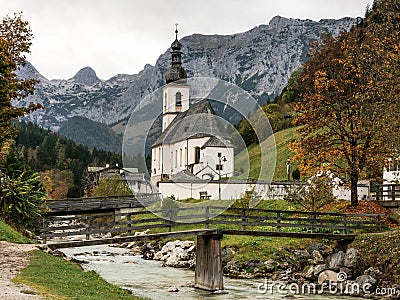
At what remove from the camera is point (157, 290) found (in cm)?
2523

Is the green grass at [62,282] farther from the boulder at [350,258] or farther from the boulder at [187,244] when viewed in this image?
the boulder at [187,244]

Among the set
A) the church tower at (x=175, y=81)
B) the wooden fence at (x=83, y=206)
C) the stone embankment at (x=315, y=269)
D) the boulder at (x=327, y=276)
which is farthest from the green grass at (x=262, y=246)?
the church tower at (x=175, y=81)

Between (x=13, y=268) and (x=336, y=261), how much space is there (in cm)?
1534

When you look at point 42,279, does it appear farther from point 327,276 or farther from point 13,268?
point 327,276

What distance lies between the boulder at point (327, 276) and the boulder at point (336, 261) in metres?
0.31

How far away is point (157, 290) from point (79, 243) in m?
4.04

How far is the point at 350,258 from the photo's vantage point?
26984 millimetres

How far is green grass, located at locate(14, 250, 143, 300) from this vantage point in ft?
47.9

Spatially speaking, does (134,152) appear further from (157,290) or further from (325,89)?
(325,89)

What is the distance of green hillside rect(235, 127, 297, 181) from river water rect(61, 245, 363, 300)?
7837mm

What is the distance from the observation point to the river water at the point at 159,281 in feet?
78.9

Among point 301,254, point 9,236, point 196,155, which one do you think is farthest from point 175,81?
point 9,236

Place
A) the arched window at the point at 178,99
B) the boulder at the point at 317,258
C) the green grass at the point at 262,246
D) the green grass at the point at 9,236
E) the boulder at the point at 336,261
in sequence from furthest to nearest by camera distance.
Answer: the arched window at the point at 178,99 → the green grass at the point at 262,246 → the boulder at the point at 317,258 → the boulder at the point at 336,261 → the green grass at the point at 9,236

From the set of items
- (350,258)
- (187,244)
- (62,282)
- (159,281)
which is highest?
(62,282)
